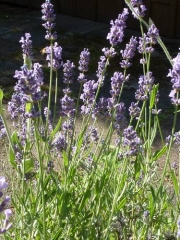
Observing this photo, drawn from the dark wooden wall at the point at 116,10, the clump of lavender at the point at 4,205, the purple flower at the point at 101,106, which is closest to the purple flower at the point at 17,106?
the purple flower at the point at 101,106

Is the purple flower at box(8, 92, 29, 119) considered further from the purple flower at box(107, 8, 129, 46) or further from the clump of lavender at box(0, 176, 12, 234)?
the clump of lavender at box(0, 176, 12, 234)

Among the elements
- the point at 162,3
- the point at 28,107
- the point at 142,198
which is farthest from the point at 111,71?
the point at 28,107

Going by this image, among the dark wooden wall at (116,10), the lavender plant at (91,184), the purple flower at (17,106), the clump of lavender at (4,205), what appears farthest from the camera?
Answer: the dark wooden wall at (116,10)

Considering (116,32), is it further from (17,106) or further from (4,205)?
(4,205)

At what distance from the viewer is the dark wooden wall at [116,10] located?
8055 mm

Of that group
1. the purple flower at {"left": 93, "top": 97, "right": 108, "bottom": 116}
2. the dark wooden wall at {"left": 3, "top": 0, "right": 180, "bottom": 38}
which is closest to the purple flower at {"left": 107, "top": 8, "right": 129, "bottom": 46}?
the purple flower at {"left": 93, "top": 97, "right": 108, "bottom": 116}

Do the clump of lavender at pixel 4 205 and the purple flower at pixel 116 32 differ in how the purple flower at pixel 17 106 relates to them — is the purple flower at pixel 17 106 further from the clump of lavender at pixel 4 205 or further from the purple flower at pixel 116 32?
the clump of lavender at pixel 4 205

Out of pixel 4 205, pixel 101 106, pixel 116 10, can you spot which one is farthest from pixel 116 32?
pixel 116 10

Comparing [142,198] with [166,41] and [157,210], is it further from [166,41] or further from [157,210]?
[166,41]

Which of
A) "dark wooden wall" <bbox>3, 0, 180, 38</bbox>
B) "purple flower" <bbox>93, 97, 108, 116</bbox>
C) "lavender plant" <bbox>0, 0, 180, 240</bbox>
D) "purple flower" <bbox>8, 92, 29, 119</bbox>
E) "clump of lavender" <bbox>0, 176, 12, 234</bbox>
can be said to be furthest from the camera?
"dark wooden wall" <bbox>3, 0, 180, 38</bbox>

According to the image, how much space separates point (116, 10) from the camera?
894cm

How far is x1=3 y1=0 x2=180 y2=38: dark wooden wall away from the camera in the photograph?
8055mm

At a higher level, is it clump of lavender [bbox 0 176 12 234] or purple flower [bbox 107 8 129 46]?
purple flower [bbox 107 8 129 46]

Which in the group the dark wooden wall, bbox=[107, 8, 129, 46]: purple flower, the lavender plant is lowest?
the lavender plant
